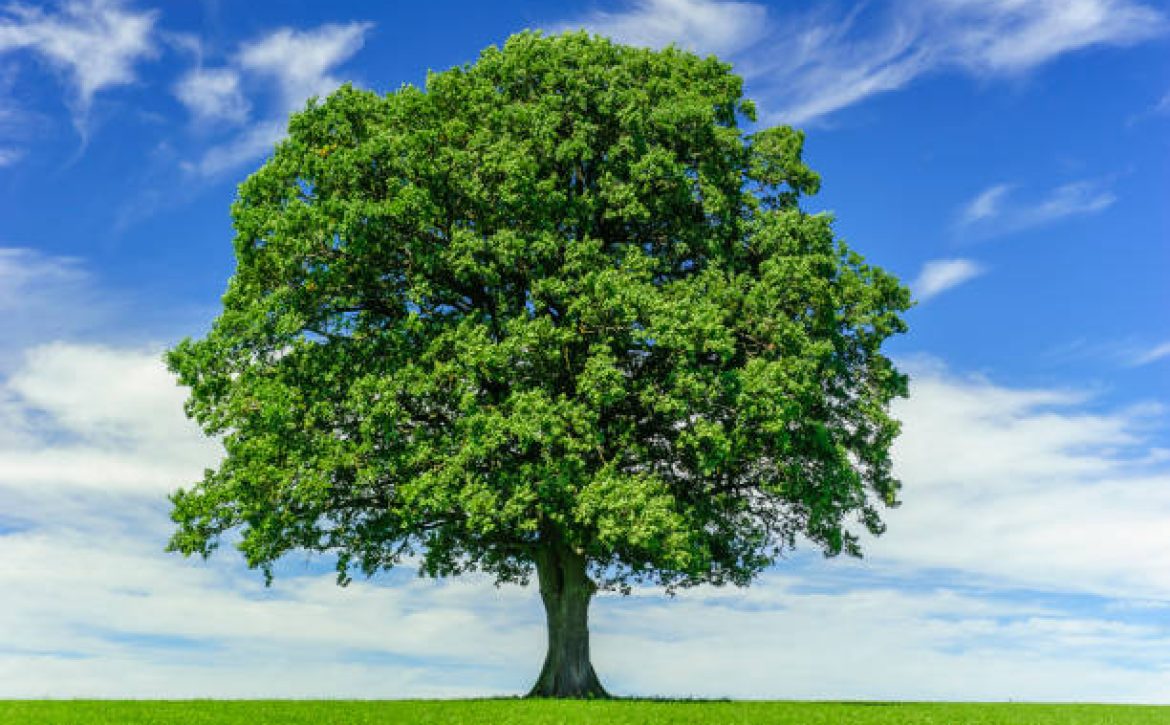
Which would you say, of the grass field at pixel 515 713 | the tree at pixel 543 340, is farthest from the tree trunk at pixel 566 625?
the grass field at pixel 515 713

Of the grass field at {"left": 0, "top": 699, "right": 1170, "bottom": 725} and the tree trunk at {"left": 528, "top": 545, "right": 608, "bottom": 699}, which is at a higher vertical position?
the tree trunk at {"left": 528, "top": 545, "right": 608, "bottom": 699}

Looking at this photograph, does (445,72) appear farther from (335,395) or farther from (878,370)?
(878,370)

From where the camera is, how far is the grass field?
24.5 metres

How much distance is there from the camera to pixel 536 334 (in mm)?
30766

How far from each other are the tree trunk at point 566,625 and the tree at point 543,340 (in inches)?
4.1

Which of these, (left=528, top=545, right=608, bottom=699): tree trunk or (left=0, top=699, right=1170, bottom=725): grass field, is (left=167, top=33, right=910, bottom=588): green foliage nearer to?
(left=528, top=545, right=608, bottom=699): tree trunk

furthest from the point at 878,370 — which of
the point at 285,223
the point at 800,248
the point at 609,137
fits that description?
the point at 285,223

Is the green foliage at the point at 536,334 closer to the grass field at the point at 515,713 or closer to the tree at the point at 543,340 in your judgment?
the tree at the point at 543,340

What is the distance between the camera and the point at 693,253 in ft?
114

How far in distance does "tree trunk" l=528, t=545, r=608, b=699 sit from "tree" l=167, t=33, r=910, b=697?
10 cm

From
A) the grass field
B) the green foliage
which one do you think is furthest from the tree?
the grass field

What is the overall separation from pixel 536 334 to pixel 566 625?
10.4 m

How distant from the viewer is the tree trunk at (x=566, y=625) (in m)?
33.7

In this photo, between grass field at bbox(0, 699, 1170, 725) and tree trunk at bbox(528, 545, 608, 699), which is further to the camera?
tree trunk at bbox(528, 545, 608, 699)
